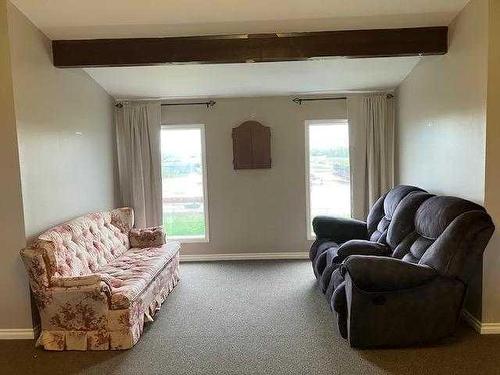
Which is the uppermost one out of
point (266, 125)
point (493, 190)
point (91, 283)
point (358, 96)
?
point (358, 96)

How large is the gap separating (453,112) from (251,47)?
1.83 m

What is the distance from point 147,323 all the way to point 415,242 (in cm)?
233

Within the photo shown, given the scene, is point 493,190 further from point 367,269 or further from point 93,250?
point 93,250

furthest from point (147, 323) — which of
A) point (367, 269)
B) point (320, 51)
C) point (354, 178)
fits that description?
point (354, 178)

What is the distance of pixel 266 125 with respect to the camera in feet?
15.8

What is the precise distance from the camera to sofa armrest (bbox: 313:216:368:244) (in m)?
3.92

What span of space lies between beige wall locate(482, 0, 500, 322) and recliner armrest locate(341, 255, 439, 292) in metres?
0.56

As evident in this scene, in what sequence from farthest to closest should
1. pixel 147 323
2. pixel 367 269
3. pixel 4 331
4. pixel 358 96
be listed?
pixel 358 96 < pixel 147 323 < pixel 4 331 < pixel 367 269

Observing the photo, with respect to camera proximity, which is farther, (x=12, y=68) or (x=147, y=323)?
(x=147, y=323)

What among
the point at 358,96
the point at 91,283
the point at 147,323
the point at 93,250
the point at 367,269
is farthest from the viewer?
the point at 358,96

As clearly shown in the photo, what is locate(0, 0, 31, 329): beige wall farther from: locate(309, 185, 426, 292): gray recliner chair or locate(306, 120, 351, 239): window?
locate(306, 120, 351, 239): window

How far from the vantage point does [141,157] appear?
15.5ft

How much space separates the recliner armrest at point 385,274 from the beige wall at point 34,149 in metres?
2.52

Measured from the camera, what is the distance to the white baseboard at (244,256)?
4902 millimetres
